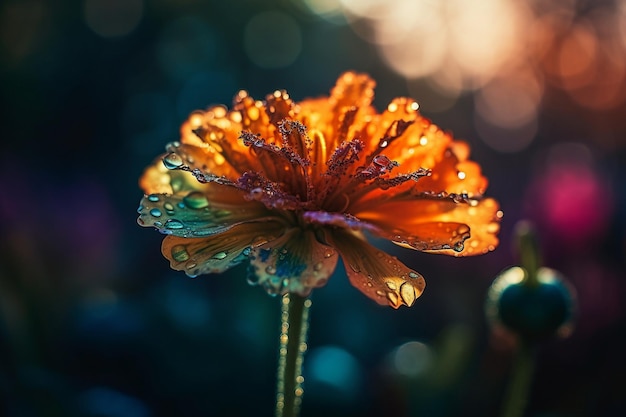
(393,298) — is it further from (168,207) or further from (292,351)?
(168,207)

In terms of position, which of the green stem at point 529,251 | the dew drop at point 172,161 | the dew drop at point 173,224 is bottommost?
the dew drop at point 173,224

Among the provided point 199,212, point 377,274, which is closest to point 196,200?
point 199,212

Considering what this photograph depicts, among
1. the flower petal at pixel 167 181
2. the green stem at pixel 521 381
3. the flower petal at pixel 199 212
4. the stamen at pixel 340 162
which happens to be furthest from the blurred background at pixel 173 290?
the stamen at pixel 340 162

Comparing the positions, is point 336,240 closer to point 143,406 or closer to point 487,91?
point 143,406

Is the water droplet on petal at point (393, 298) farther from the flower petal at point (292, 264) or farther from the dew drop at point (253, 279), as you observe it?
the dew drop at point (253, 279)

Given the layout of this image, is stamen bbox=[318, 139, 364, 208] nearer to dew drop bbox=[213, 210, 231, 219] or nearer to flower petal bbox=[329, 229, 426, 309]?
flower petal bbox=[329, 229, 426, 309]

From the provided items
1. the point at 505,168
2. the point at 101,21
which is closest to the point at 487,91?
the point at 505,168
